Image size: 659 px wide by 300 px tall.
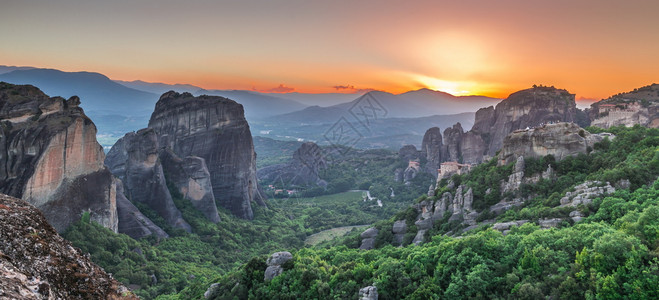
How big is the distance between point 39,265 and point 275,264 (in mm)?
16135

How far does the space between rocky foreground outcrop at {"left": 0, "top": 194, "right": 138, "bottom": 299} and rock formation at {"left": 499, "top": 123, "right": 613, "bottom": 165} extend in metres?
27.8

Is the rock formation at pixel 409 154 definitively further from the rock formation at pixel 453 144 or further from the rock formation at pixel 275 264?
Result: the rock formation at pixel 275 264

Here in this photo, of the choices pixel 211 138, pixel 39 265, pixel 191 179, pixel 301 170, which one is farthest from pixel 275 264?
pixel 301 170

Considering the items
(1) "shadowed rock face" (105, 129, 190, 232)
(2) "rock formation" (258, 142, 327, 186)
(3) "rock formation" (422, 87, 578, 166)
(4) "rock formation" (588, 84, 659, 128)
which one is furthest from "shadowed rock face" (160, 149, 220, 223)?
(4) "rock formation" (588, 84, 659, 128)

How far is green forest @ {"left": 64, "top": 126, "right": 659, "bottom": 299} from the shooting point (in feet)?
48.0

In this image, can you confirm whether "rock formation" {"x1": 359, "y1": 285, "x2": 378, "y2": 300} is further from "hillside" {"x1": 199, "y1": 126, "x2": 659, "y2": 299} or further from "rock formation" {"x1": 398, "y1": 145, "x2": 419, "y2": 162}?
"rock formation" {"x1": 398, "y1": 145, "x2": 419, "y2": 162}

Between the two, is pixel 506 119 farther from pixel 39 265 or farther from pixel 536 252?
pixel 39 265

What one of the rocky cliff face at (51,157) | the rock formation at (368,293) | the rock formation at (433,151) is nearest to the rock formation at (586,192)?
the rock formation at (368,293)

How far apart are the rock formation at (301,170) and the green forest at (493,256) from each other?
5499cm

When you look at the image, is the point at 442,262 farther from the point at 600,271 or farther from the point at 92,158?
the point at 92,158

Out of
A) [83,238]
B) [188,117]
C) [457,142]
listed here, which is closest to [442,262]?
[83,238]

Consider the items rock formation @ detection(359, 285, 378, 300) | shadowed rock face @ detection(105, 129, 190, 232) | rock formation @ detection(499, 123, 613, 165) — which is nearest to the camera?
rock formation @ detection(359, 285, 378, 300)

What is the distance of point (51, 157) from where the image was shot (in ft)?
105

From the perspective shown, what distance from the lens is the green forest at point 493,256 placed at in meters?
14.6
